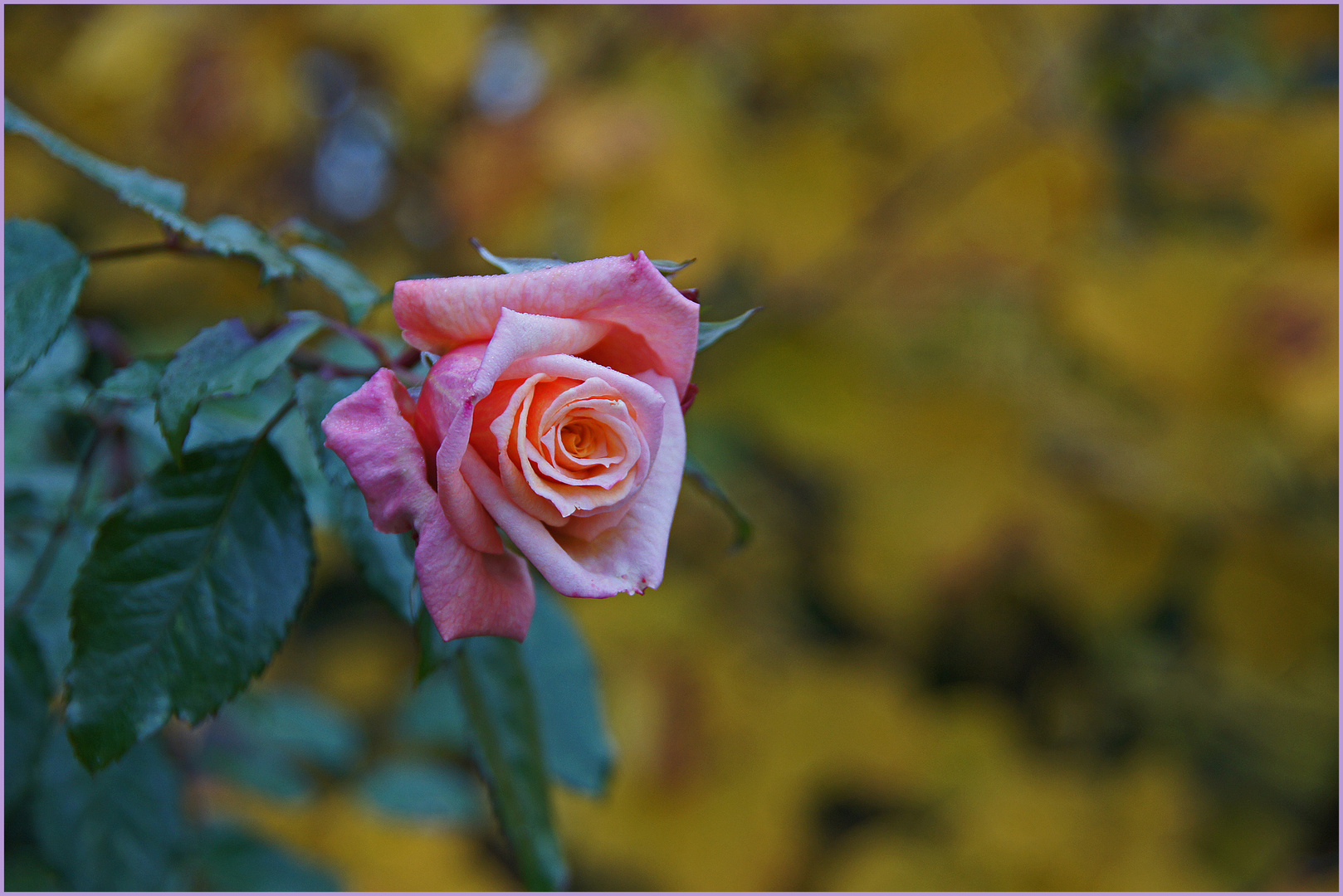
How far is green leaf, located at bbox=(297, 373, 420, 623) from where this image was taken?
0.33 m

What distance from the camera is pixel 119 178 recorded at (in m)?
0.40

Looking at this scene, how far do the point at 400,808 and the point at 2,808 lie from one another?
0.39m

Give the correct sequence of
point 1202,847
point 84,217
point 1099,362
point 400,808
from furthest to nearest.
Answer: point 1202,847 < point 84,217 < point 1099,362 < point 400,808

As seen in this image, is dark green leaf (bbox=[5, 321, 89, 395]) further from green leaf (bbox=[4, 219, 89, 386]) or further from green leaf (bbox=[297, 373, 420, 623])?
green leaf (bbox=[297, 373, 420, 623])

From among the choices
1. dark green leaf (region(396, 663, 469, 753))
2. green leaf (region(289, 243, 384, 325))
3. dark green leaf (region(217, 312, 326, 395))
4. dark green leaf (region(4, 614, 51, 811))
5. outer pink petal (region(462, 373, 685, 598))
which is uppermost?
green leaf (region(289, 243, 384, 325))

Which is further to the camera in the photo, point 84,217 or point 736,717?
point 84,217

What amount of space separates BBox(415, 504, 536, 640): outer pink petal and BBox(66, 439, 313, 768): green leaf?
4.5 inches

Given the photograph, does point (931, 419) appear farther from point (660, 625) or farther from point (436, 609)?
point (436, 609)

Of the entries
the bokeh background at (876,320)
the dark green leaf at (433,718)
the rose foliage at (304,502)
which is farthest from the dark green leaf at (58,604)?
the bokeh background at (876,320)

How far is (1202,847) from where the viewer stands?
1.43m

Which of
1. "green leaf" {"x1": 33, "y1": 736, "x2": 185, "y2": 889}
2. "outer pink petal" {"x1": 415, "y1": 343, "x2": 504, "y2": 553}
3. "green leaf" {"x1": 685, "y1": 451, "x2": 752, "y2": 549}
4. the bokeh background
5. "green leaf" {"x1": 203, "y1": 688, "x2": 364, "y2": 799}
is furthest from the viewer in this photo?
the bokeh background

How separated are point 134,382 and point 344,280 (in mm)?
88

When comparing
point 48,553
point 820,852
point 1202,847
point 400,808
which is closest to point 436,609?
point 48,553

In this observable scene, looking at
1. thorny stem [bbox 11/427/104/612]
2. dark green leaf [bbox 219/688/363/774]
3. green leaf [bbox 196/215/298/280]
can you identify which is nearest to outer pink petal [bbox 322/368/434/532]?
green leaf [bbox 196/215/298/280]
